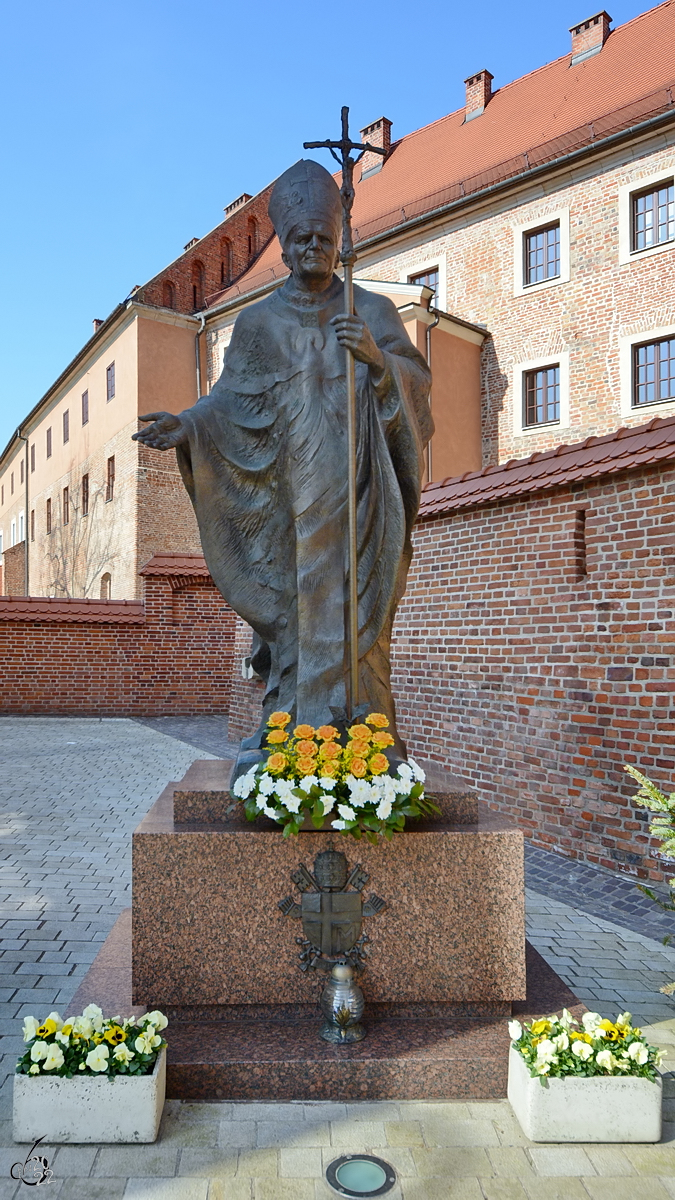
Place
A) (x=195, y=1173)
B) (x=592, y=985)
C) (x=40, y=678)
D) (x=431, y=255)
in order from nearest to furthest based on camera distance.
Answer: (x=195, y=1173) < (x=592, y=985) < (x=40, y=678) < (x=431, y=255)

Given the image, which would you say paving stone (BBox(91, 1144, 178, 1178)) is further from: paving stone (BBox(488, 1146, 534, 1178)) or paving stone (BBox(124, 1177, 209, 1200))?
paving stone (BBox(488, 1146, 534, 1178))

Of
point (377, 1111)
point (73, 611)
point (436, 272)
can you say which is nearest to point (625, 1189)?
point (377, 1111)

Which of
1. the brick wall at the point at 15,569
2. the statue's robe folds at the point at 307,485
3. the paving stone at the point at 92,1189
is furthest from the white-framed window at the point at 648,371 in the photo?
the brick wall at the point at 15,569

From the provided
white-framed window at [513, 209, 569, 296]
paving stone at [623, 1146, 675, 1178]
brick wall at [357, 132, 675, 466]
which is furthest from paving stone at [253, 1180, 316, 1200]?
white-framed window at [513, 209, 569, 296]

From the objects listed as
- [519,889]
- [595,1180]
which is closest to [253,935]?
[519,889]

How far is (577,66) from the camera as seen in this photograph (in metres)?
21.8

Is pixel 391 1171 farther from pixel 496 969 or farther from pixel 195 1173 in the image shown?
pixel 496 969

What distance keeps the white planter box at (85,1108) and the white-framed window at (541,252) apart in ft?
63.9

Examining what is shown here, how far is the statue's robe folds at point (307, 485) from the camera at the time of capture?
3.33 m

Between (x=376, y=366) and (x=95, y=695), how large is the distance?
13522 mm

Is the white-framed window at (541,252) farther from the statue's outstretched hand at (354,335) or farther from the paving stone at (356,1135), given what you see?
the paving stone at (356,1135)

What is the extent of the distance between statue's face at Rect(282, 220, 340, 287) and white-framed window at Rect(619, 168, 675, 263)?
1638 centimetres

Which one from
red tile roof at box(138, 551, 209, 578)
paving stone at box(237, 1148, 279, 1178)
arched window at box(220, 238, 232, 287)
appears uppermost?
arched window at box(220, 238, 232, 287)

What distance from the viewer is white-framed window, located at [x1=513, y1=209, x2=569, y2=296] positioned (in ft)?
62.6
